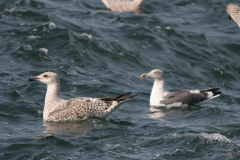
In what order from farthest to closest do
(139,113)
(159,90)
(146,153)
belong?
(159,90) → (139,113) → (146,153)

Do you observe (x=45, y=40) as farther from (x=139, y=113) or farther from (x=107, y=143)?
(x=107, y=143)

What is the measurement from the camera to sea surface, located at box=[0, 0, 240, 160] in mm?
8391

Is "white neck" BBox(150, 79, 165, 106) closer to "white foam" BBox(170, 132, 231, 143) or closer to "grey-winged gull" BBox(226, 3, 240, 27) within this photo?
"grey-winged gull" BBox(226, 3, 240, 27)

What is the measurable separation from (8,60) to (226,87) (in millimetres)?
8010

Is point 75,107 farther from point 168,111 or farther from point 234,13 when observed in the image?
point 234,13

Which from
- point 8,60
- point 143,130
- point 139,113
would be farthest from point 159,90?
point 8,60

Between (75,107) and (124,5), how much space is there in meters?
13.1

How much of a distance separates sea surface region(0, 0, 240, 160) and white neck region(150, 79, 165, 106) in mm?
301

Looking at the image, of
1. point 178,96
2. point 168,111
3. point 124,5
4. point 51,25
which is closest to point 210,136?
point 168,111

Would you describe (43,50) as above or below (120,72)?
above

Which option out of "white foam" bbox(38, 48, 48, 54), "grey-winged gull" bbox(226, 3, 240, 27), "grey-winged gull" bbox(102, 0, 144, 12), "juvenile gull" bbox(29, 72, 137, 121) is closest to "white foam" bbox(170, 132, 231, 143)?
"juvenile gull" bbox(29, 72, 137, 121)

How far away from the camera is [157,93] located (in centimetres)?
1231

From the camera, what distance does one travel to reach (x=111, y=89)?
12.8 m

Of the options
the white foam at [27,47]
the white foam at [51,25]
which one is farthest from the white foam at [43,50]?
the white foam at [51,25]
